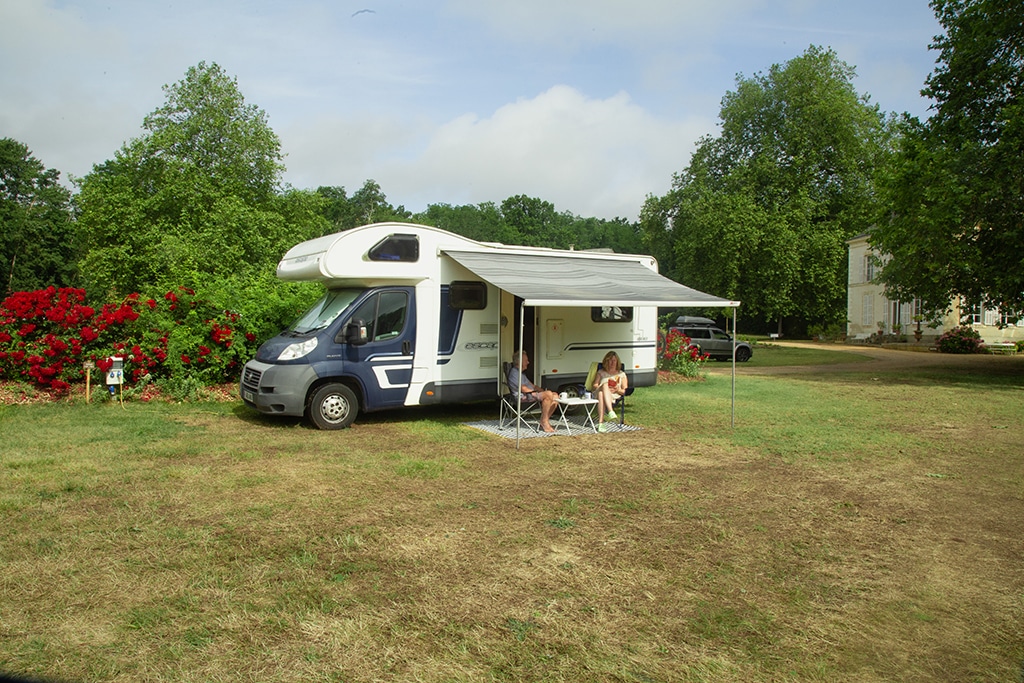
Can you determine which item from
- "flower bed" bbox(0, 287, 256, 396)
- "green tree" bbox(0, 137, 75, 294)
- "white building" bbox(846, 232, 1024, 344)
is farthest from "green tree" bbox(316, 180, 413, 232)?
"flower bed" bbox(0, 287, 256, 396)

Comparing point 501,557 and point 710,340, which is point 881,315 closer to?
point 710,340

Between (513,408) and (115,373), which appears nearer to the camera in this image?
(513,408)

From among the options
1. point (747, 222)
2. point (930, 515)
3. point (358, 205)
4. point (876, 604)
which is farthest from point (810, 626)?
point (358, 205)

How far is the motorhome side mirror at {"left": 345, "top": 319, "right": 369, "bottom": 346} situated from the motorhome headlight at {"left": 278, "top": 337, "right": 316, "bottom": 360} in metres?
0.44

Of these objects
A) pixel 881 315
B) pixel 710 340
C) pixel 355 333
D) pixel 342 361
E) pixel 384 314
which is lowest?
pixel 342 361

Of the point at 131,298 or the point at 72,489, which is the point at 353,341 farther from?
the point at 131,298

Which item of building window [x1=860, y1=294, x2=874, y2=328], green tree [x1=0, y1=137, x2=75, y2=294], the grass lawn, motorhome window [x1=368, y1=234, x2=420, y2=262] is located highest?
green tree [x1=0, y1=137, x2=75, y2=294]

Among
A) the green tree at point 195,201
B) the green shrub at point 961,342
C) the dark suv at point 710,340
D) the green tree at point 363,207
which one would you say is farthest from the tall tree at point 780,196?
the green tree at point 363,207

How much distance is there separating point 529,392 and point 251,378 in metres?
3.66

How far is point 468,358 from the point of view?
10.3m

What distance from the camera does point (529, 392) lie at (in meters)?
9.97

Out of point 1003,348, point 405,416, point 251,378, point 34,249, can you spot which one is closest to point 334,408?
point 251,378

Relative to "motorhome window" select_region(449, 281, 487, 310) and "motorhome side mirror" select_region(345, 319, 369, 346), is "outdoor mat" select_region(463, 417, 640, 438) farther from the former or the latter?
"motorhome side mirror" select_region(345, 319, 369, 346)

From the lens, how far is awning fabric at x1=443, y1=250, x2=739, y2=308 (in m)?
Result: 9.01
